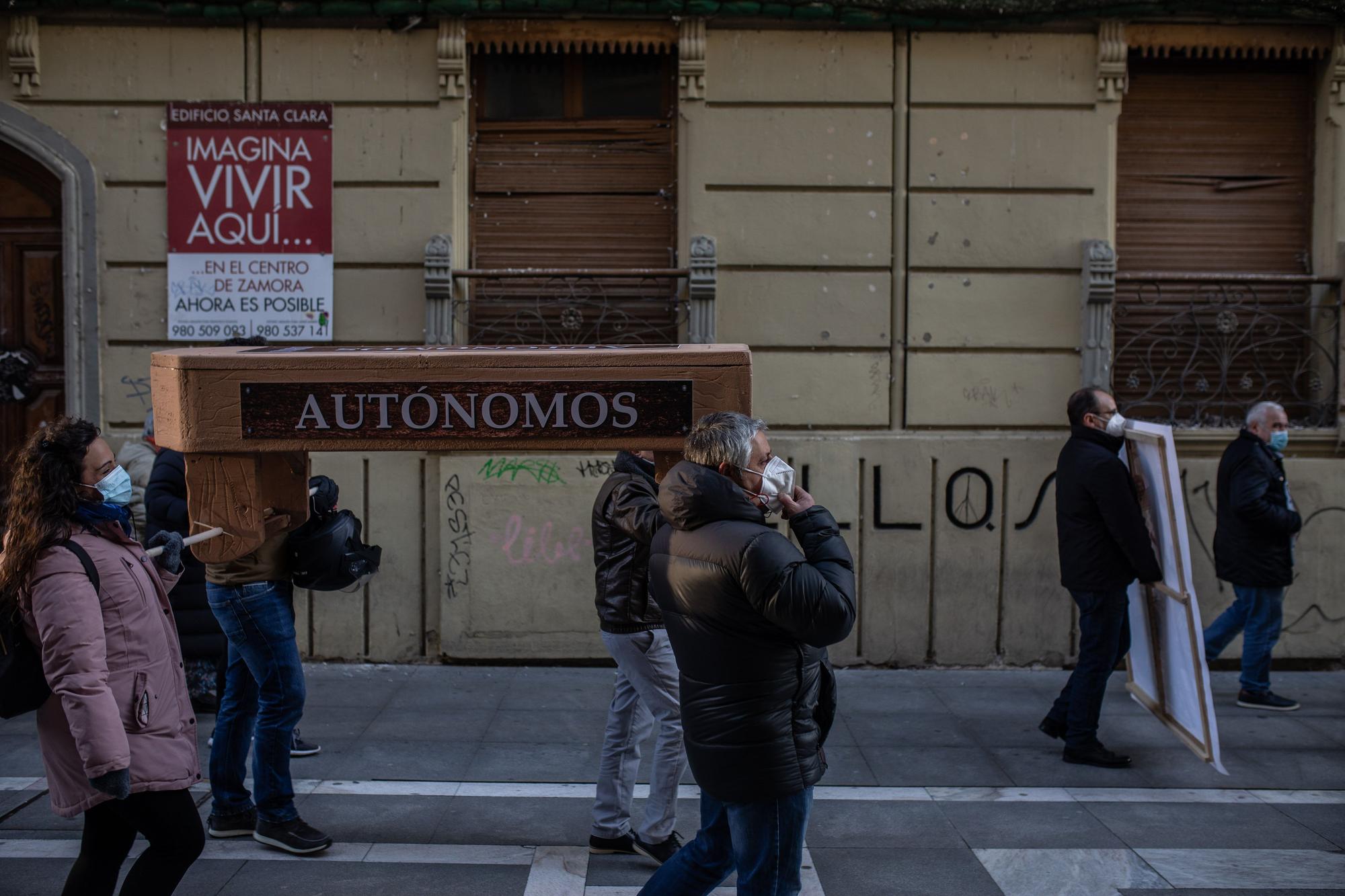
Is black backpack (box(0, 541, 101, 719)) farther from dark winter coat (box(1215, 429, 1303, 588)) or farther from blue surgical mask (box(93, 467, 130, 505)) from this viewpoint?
dark winter coat (box(1215, 429, 1303, 588))

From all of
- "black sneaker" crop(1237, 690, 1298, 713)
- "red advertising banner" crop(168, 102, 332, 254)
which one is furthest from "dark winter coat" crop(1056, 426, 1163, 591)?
"red advertising banner" crop(168, 102, 332, 254)

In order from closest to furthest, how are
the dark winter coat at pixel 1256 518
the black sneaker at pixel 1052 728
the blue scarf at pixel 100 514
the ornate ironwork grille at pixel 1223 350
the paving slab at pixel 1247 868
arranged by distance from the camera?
the blue scarf at pixel 100 514 → the paving slab at pixel 1247 868 → the black sneaker at pixel 1052 728 → the dark winter coat at pixel 1256 518 → the ornate ironwork grille at pixel 1223 350

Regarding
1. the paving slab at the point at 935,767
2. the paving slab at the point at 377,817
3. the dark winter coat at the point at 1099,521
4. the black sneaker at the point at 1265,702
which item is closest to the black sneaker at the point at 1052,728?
the paving slab at the point at 935,767

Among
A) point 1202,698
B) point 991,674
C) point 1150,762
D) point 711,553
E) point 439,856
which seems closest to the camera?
point 711,553

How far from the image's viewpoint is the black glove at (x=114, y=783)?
3.21 metres

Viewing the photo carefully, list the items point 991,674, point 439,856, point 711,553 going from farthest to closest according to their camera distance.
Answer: point 991,674 < point 439,856 < point 711,553

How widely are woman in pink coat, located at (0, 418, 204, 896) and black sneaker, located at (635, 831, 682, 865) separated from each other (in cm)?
171

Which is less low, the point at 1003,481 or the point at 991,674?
the point at 1003,481

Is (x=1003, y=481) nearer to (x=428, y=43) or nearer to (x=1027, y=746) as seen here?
(x=1027, y=746)

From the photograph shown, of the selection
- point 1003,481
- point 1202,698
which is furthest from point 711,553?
point 1003,481

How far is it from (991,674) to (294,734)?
4385 mm

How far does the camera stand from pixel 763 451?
3371 millimetres

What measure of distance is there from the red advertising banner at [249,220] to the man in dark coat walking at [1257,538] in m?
5.69

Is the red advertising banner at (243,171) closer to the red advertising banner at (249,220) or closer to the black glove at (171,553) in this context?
the red advertising banner at (249,220)
